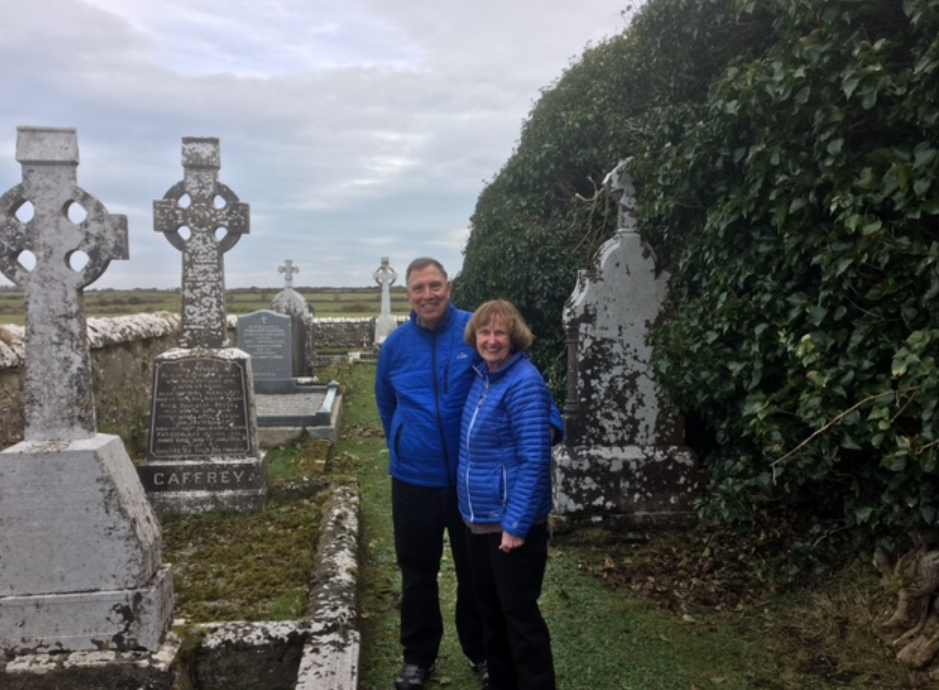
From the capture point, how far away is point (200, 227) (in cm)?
754

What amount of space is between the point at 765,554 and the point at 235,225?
216 inches

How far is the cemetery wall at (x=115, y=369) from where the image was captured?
21.9 ft

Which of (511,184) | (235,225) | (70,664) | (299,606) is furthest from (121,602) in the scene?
(511,184)

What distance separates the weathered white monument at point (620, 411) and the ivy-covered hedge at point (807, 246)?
29cm

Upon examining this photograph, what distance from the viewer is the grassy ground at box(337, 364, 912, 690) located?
13.6 ft

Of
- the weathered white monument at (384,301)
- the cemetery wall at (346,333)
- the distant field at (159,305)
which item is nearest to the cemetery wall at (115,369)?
the distant field at (159,305)

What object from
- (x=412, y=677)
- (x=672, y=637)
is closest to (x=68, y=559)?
(x=412, y=677)

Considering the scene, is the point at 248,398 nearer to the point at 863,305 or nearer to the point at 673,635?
the point at 673,635

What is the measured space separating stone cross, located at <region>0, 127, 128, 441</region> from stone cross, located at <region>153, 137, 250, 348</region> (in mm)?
3679

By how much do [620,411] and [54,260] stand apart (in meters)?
4.17

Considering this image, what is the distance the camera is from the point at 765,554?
5.57m

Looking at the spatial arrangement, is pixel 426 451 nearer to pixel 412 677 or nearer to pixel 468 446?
pixel 468 446

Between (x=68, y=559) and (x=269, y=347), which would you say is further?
(x=269, y=347)

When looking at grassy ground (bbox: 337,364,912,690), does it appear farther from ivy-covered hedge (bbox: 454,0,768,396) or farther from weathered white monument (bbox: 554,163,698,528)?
ivy-covered hedge (bbox: 454,0,768,396)
